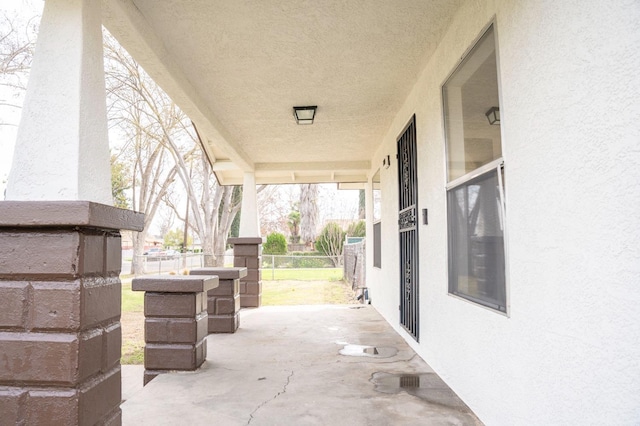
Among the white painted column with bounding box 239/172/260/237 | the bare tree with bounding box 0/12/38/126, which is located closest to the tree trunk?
the bare tree with bounding box 0/12/38/126

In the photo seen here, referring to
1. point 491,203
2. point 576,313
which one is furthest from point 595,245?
point 491,203

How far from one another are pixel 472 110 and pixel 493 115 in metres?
0.37

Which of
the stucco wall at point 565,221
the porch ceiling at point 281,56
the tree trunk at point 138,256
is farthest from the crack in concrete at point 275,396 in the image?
the tree trunk at point 138,256

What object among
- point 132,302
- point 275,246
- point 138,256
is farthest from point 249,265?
point 275,246

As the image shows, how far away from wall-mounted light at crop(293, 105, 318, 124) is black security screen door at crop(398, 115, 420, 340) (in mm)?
1101

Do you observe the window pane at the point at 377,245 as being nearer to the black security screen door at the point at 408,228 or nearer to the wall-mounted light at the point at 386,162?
the wall-mounted light at the point at 386,162

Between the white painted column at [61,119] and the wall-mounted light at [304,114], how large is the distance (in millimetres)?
2956

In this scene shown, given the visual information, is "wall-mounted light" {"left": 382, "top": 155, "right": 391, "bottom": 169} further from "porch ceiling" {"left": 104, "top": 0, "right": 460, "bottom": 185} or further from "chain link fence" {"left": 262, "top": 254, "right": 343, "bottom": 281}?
"chain link fence" {"left": 262, "top": 254, "right": 343, "bottom": 281}

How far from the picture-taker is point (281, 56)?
145 inches

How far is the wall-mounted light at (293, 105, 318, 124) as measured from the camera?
4926 millimetres

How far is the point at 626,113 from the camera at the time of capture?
1.31 m

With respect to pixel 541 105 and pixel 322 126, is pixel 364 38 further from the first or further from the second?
pixel 322 126

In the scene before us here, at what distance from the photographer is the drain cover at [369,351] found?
4.22 m

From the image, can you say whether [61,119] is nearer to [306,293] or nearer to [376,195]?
[376,195]
